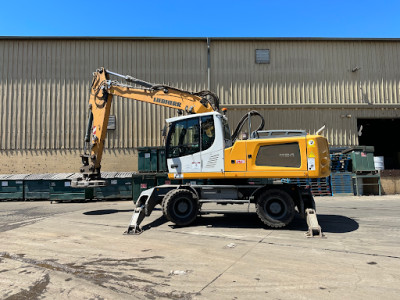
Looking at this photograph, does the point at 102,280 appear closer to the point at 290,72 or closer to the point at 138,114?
the point at 138,114

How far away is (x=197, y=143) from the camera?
7.36 metres

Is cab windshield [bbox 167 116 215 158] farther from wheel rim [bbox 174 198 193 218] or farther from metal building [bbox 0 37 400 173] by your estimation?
metal building [bbox 0 37 400 173]

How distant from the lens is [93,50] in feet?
55.4

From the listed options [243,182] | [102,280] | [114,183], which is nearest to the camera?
[102,280]

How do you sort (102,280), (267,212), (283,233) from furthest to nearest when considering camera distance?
(267,212) < (283,233) < (102,280)

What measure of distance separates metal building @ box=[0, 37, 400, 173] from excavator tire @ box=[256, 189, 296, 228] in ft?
34.8

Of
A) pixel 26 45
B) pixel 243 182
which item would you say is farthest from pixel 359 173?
pixel 26 45

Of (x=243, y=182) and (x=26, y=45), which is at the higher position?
(x=26, y=45)

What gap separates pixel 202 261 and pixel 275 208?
120 inches

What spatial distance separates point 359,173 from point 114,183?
13335 millimetres

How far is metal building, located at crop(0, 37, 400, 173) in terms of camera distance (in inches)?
643

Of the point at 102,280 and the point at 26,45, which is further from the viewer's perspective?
the point at 26,45

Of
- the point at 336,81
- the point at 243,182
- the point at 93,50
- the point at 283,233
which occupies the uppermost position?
the point at 93,50

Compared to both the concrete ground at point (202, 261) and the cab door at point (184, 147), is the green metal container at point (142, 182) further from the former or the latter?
the cab door at point (184, 147)
